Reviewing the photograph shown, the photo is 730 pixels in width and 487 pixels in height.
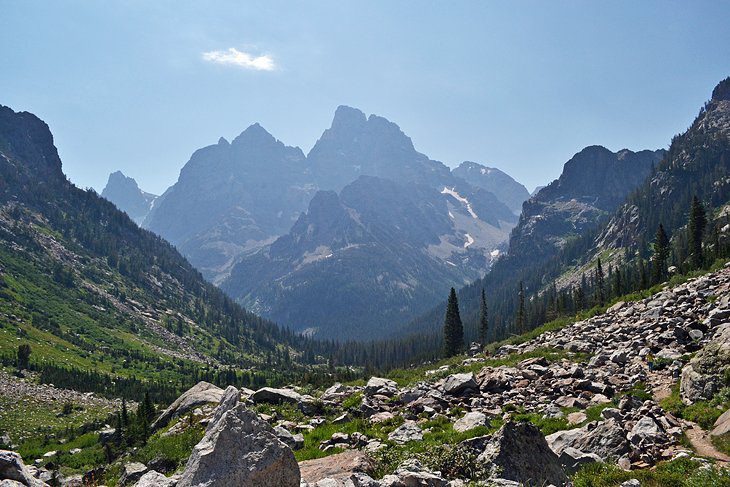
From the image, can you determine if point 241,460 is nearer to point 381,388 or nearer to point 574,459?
point 574,459

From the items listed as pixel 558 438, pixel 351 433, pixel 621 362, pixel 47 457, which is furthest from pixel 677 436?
pixel 47 457

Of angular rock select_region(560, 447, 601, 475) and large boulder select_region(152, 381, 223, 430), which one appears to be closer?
angular rock select_region(560, 447, 601, 475)

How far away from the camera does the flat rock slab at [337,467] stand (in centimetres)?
1288

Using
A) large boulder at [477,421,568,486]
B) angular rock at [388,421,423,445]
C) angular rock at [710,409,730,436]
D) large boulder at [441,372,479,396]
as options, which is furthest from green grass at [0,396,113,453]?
angular rock at [710,409,730,436]

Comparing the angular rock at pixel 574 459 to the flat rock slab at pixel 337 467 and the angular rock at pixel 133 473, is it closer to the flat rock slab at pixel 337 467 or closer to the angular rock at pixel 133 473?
the flat rock slab at pixel 337 467

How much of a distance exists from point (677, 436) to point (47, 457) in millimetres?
70051

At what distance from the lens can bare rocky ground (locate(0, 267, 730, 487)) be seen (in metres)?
11.4

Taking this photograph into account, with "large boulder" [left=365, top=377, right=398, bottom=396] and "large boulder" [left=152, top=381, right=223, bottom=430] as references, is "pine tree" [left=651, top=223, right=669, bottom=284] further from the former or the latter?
"large boulder" [left=152, top=381, right=223, bottom=430]

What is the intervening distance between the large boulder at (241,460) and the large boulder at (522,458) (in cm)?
588

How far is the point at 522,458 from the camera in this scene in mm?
13008

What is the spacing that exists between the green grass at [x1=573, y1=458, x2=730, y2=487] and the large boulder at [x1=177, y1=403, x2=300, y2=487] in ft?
26.5

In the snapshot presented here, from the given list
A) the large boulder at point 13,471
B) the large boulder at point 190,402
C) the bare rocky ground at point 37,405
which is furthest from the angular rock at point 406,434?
the bare rocky ground at point 37,405

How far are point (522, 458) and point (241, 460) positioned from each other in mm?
8013

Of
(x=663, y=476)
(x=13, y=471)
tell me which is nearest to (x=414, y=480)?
(x=663, y=476)
